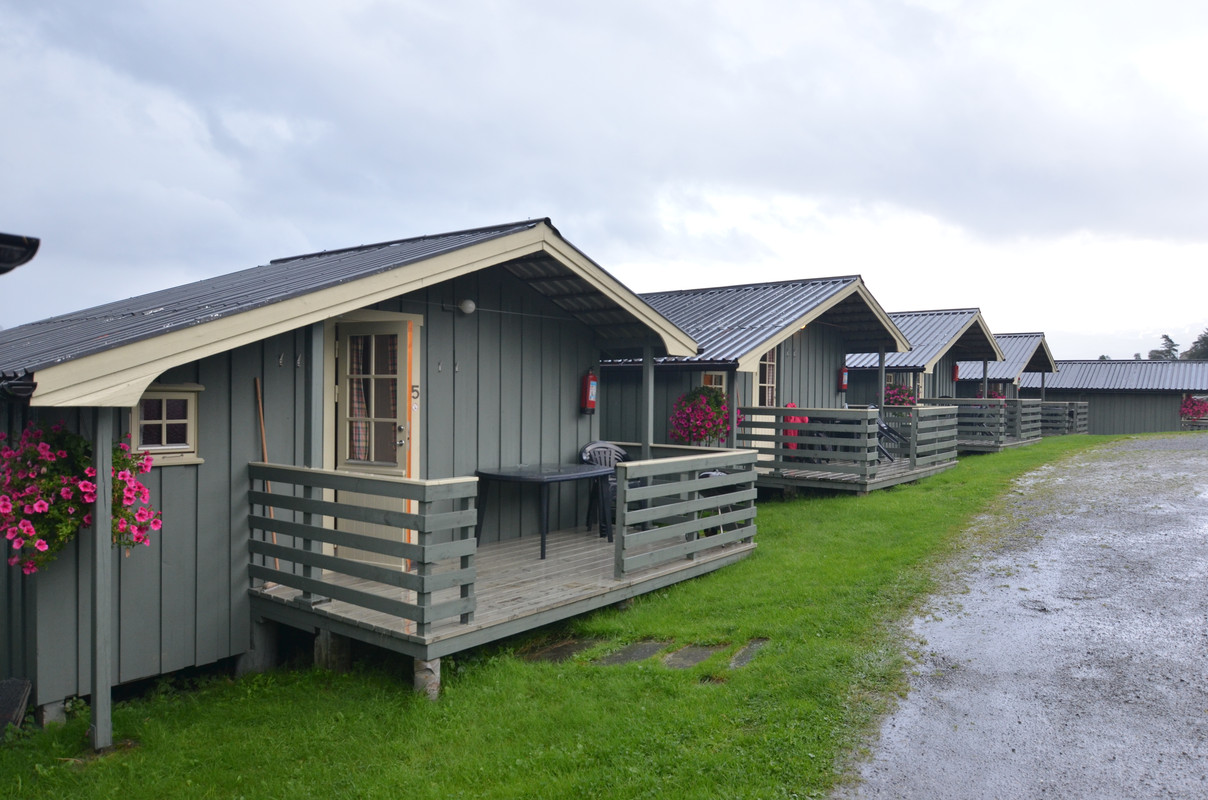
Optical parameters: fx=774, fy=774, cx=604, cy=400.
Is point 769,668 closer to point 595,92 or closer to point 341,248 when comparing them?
point 341,248

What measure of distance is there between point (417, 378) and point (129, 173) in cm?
875

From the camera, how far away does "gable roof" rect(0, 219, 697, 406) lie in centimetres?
385

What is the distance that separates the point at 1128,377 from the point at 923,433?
20.9m

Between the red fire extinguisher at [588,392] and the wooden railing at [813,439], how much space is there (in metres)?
3.07

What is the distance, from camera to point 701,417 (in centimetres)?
1023

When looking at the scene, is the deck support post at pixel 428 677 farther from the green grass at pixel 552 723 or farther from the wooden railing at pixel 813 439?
the wooden railing at pixel 813 439

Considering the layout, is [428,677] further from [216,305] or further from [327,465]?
[216,305]

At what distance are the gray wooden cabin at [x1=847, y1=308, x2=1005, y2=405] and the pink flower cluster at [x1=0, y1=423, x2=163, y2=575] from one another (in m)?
13.7

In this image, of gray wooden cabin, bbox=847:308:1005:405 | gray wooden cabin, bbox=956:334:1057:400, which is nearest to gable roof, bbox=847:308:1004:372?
gray wooden cabin, bbox=847:308:1005:405

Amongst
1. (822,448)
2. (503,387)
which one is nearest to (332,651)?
(503,387)

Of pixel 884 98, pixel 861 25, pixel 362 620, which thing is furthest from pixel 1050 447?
pixel 362 620

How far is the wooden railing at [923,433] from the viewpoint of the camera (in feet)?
39.8

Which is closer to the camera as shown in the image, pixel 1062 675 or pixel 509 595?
pixel 1062 675

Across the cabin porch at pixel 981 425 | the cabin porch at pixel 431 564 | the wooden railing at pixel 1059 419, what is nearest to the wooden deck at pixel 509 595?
the cabin porch at pixel 431 564
